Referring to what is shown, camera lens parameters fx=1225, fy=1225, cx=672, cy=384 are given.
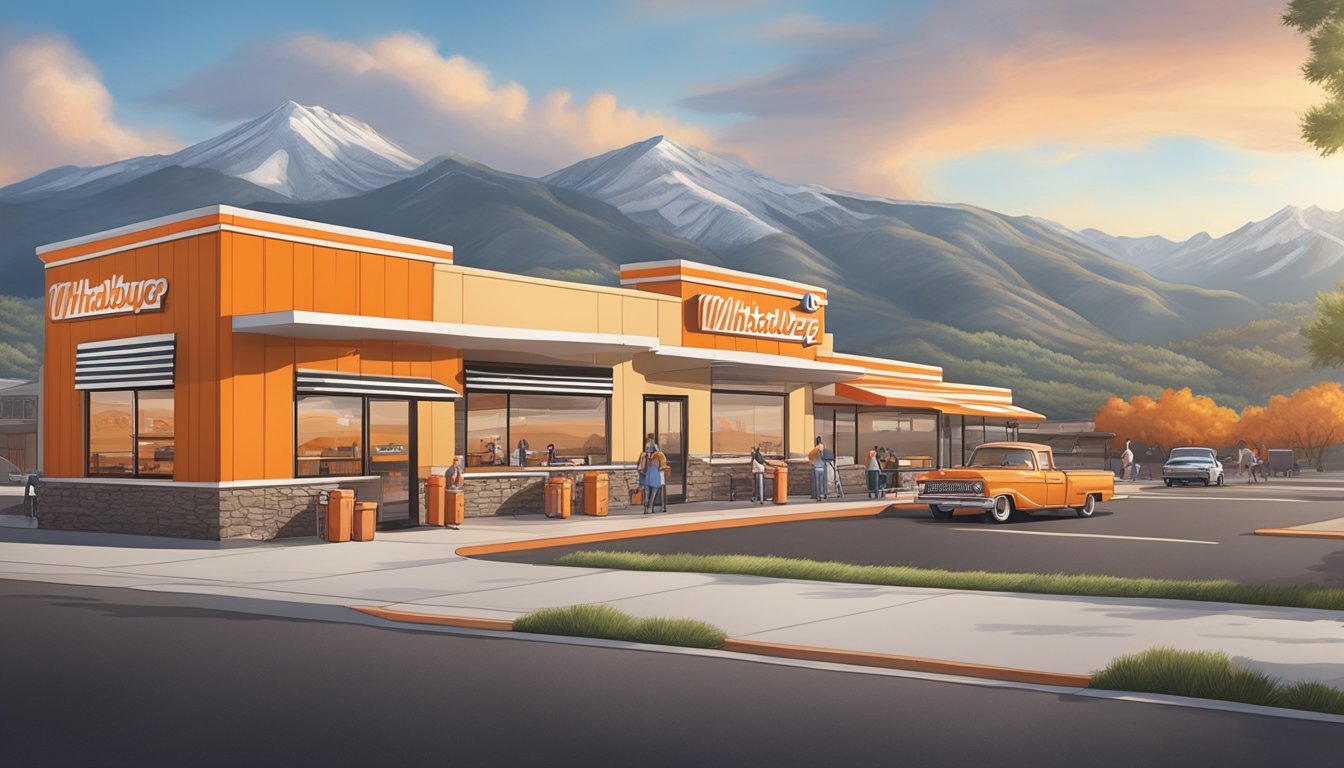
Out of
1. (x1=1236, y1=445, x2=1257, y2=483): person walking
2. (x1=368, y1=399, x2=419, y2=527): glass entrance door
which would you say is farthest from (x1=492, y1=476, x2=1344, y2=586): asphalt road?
(x1=1236, y1=445, x2=1257, y2=483): person walking

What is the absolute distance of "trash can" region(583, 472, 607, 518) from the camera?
29656mm

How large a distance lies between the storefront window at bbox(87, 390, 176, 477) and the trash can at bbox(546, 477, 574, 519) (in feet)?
27.9

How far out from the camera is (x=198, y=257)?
77.3ft

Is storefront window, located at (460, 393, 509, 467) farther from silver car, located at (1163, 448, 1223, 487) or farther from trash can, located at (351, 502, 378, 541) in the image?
silver car, located at (1163, 448, 1223, 487)

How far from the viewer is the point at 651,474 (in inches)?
1191

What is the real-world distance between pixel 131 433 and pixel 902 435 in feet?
117

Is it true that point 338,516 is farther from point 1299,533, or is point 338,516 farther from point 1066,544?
point 1299,533

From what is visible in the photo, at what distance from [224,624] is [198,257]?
1235 centimetres

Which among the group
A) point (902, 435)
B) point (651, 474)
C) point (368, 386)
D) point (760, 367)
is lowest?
point (651, 474)

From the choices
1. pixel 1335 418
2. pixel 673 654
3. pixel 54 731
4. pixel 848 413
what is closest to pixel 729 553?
pixel 673 654

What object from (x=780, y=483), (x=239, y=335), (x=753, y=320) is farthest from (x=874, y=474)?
(x=239, y=335)

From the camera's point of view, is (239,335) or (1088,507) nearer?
(239,335)

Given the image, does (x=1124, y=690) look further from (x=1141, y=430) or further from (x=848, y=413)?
(x=1141, y=430)

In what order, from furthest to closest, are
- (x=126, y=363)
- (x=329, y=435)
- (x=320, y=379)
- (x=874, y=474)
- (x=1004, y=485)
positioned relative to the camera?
(x=874, y=474) → (x=1004, y=485) → (x=329, y=435) → (x=126, y=363) → (x=320, y=379)
